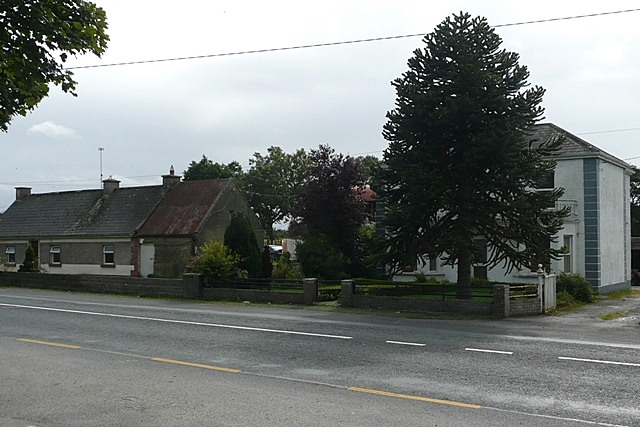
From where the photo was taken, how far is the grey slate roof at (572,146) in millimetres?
31250

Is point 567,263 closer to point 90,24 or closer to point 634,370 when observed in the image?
point 634,370

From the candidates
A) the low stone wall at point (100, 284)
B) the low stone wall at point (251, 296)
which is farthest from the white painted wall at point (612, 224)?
the low stone wall at point (100, 284)

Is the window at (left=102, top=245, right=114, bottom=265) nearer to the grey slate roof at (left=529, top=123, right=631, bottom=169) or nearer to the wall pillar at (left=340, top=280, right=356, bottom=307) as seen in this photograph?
the wall pillar at (left=340, top=280, right=356, bottom=307)

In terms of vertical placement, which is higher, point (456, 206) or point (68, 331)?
point (456, 206)

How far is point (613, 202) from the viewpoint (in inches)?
1350

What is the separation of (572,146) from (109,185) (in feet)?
101

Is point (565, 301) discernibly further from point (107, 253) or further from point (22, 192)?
point (22, 192)

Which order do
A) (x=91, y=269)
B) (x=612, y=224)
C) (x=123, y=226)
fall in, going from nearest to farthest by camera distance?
(x=612, y=224)
(x=123, y=226)
(x=91, y=269)

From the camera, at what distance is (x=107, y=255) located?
43156 millimetres

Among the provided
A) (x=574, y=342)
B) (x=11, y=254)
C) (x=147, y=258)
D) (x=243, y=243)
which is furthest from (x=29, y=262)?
(x=574, y=342)

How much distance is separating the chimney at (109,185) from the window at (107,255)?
228 inches

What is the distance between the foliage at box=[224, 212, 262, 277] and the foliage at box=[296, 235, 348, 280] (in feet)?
7.85

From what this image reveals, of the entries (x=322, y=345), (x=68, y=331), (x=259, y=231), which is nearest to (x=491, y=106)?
(x=322, y=345)

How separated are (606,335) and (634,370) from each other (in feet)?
17.7
